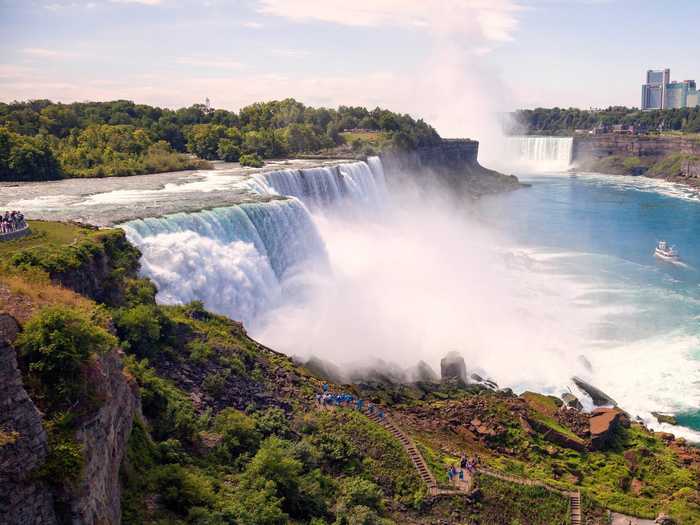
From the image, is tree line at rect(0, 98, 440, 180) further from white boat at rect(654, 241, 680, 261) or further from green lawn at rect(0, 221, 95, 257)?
white boat at rect(654, 241, 680, 261)

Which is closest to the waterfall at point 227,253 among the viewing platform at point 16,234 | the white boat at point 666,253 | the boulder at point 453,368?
the viewing platform at point 16,234

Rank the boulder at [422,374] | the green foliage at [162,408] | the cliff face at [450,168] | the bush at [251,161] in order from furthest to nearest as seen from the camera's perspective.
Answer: the cliff face at [450,168]
the bush at [251,161]
the boulder at [422,374]
the green foliage at [162,408]

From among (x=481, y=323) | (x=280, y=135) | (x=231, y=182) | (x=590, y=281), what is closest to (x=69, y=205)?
(x=231, y=182)

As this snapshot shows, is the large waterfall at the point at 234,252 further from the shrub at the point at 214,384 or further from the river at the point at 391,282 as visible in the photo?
the shrub at the point at 214,384

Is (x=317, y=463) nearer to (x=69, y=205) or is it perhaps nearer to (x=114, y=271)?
(x=114, y=271)

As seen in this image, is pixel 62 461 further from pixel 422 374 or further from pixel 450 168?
pixel 450 168

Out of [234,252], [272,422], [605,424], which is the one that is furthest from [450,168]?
[272,422]
